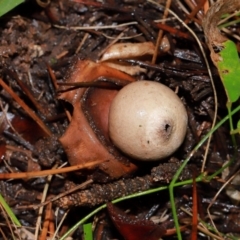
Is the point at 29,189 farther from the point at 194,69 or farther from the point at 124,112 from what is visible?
the point at 194,69

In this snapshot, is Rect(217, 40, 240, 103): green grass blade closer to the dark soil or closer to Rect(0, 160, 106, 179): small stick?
the dark soil

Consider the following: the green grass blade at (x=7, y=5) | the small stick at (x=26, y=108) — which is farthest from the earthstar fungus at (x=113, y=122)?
the green grass blade at (x=7, y=5)

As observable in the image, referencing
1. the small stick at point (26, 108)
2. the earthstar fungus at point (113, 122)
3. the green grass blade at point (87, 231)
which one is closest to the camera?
the earthstar fungus at point (113, 122)

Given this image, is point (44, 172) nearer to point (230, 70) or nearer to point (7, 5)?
point (7, 5)

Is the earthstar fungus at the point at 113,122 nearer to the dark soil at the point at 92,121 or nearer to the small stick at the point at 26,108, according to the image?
the dark soil at the point at 92,121

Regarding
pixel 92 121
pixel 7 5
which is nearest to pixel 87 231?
pixel 92 121

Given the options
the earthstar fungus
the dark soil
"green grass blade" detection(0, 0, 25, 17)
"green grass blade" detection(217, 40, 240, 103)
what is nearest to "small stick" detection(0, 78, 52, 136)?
the dark soil
